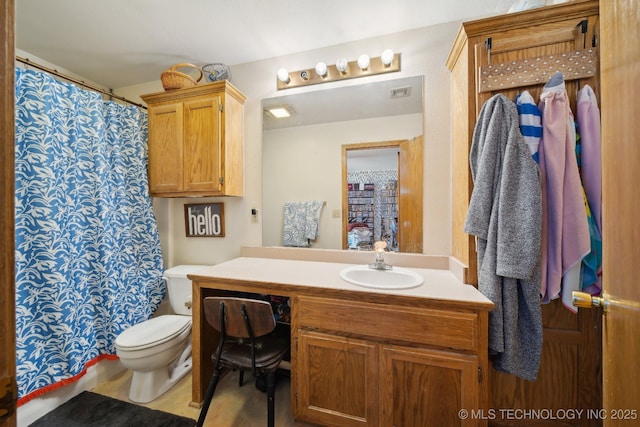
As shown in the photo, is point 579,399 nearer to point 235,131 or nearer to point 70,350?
point 235,131

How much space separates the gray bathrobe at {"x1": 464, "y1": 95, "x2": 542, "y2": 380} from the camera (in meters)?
0.95

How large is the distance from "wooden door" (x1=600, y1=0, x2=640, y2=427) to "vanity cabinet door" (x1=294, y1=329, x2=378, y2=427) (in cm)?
76

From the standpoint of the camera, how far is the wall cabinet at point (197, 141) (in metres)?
1.74

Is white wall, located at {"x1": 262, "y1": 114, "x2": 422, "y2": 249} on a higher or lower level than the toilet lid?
higher

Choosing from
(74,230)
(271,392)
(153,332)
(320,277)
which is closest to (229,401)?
(271,392)

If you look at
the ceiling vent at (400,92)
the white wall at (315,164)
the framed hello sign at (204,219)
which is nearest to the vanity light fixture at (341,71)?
the ceiling vent at (400,92)

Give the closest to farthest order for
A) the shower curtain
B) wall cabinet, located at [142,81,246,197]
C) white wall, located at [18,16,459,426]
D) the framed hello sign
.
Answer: the shower curtain < white wall, located at [18,16,459,426] < wall cabinet, located at [142,81,246,197] < the framed hello sign

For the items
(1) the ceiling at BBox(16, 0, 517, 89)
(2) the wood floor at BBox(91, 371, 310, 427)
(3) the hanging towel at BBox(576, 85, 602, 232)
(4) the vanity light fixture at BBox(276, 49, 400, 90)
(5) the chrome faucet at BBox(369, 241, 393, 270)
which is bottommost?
(2) the wood floor at BBox(91, 371, 310, 427)

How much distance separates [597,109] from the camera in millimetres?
979

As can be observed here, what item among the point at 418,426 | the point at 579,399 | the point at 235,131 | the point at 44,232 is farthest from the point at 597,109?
the point at 44,232

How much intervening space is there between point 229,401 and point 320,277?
3.30ft

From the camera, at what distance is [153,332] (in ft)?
4.99

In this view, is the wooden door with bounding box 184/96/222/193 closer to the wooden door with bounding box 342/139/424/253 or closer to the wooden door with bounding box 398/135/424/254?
the wooden door with bounding box 342/139/424/253

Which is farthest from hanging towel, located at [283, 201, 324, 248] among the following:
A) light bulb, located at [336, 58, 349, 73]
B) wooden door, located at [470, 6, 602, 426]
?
wooden door, located at [470, 6, 602, 426]
